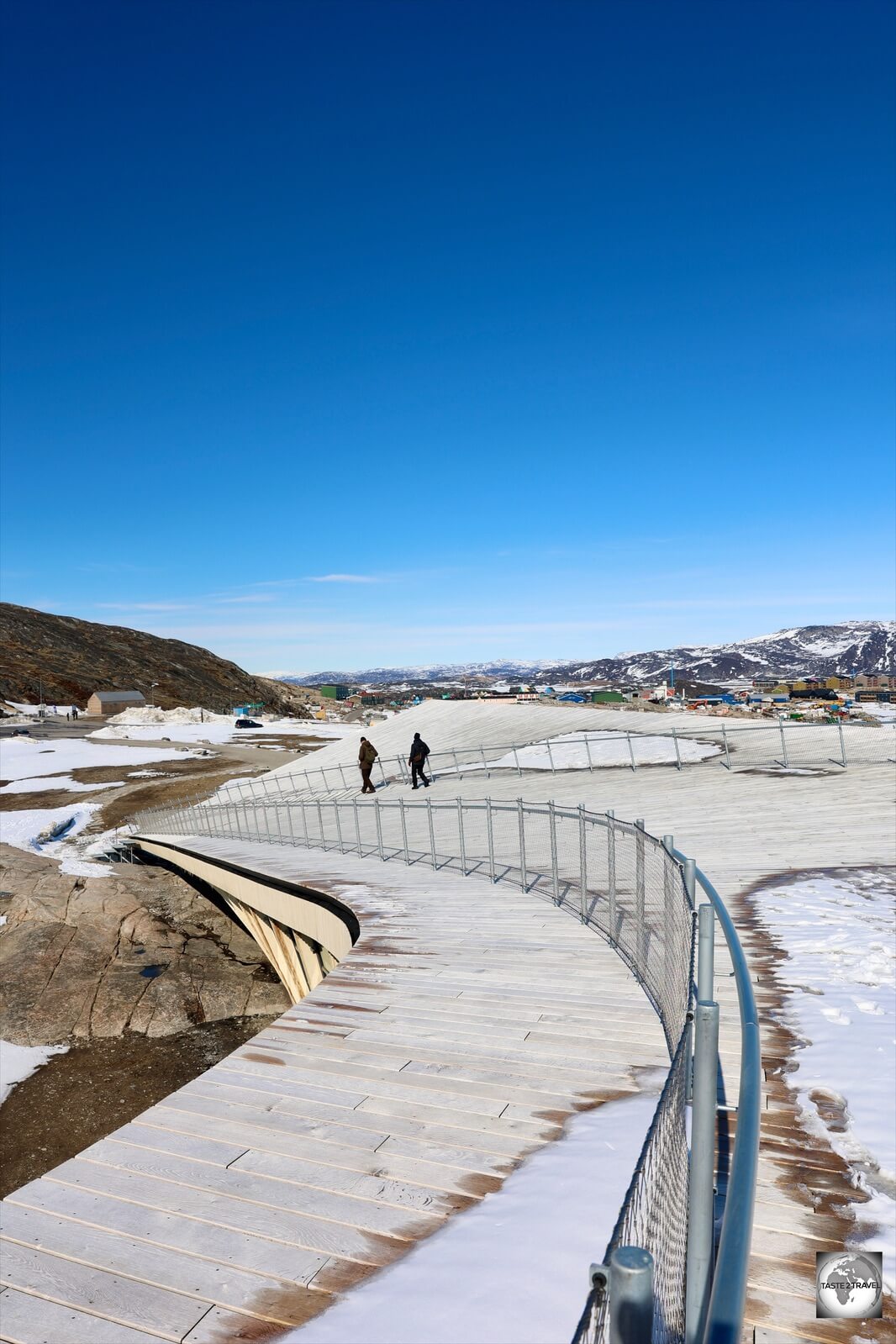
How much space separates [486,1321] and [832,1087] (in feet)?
8.78

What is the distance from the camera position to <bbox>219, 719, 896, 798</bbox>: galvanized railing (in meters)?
21.3

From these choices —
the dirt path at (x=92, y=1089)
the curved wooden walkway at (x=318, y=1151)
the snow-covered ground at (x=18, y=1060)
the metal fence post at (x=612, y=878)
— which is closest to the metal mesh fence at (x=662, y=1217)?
the curved wooden walkway at (x=318, y=1151)

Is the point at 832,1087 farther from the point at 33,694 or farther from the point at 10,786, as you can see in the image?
the point at 33,694

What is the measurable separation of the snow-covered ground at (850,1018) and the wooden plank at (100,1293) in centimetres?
268

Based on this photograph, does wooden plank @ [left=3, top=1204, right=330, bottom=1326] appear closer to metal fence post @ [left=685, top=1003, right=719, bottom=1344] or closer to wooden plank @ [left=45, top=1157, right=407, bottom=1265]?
wooden plank @ [left=45, top=1157, right=407, bottom=1265]

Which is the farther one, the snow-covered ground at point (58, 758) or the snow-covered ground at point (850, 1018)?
the snow-covered ground at point (58, 758)

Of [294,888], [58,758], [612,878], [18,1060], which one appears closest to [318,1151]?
[612,878]

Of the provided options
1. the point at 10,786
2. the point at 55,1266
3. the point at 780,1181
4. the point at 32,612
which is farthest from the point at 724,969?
the point at 32,612

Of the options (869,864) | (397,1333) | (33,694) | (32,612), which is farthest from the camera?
(32,612)

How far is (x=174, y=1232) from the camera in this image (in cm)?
352

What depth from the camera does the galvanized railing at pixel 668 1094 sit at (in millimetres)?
1702

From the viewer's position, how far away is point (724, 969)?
6.80m

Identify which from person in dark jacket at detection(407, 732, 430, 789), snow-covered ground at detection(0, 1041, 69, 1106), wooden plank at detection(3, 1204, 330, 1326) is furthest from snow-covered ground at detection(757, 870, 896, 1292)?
person in dark jacket at detection(407, 732, 430, 789)

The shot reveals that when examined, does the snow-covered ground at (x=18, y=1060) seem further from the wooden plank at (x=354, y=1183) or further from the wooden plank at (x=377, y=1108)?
the wooden plank at (x=354, y=1183)
